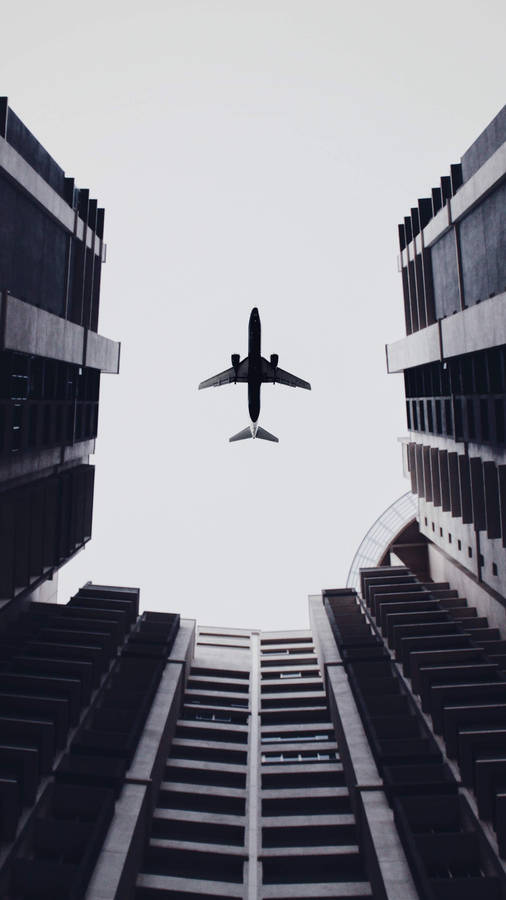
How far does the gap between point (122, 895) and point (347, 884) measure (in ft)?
35.1

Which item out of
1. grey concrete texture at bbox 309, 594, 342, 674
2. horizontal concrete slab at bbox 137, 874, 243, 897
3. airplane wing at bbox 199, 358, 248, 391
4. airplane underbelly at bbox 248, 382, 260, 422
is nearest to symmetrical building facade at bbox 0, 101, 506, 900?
horizontal concrete slab at bbox 137, 874, 243, 897

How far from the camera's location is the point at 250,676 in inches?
1965

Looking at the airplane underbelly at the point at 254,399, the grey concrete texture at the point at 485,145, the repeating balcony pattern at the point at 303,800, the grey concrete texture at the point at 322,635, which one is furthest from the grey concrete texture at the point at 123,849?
the grey concrete texture at the point at 485,145

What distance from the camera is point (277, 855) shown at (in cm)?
2997

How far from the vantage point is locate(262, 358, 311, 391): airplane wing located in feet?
137

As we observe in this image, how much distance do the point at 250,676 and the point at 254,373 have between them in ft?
83.2

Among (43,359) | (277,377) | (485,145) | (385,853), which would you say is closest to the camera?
(385,853)

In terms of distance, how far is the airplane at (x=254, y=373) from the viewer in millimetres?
39344

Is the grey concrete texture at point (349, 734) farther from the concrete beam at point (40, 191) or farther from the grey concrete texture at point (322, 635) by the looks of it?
the concrete beam at point (40, 191)

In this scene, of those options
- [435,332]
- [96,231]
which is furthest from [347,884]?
[96,231]

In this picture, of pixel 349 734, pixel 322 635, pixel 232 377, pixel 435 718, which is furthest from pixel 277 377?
pixel 435 718

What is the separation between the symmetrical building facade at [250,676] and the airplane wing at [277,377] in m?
10.2

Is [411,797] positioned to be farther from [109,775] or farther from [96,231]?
[96,231]

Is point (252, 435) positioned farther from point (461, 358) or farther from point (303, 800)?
point (303, 800)
